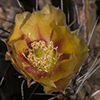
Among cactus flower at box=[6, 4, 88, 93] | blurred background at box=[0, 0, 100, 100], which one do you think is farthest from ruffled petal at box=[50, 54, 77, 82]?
blurred background at box=[0, 0, 100, 100]

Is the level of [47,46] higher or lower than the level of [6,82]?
higher

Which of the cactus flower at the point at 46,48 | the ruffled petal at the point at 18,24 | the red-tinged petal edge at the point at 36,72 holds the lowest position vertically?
the red-tinged petal edge at the point at 36,72

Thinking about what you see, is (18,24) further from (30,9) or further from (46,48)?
(30,9)

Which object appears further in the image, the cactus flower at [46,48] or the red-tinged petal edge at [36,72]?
the red-tinged petal edge at [36,72]

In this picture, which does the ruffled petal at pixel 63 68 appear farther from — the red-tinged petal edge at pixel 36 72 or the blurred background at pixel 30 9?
the blurred background at pixel 30 9

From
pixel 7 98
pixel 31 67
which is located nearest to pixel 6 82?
pixel 7 98

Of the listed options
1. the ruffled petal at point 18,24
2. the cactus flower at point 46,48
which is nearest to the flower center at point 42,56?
the cactus flower at point 46,48

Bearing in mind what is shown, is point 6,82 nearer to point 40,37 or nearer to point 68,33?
point 40,37

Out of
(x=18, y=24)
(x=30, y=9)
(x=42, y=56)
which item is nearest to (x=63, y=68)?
(x=42, y=56)
